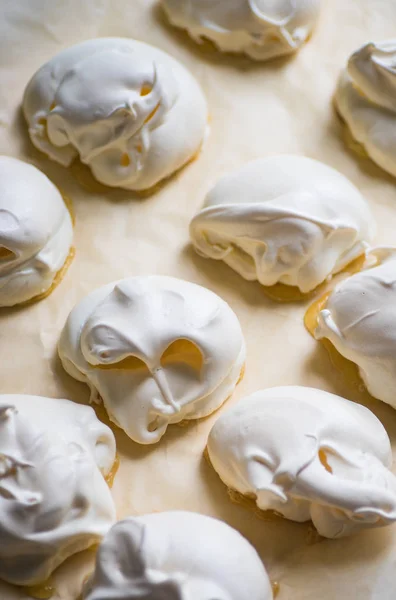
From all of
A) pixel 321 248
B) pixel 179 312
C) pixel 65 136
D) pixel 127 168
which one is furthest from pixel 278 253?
pixel 65 136

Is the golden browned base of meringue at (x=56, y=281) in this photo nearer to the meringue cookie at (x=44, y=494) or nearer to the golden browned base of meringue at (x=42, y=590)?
the meringue cookie at (x=44, y=494)

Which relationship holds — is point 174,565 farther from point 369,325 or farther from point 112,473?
point 369,325

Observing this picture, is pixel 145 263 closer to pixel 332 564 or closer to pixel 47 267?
pixel 47 267

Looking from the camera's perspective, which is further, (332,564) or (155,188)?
(155,188)

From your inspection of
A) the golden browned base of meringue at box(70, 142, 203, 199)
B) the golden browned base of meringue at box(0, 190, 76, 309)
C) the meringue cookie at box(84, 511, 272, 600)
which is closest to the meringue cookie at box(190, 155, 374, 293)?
the golden browned base of meringue at box(70, 142, 203, 199)

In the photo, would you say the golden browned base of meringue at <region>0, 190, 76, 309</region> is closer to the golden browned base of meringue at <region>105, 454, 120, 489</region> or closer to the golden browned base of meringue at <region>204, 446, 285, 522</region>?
the golden browned base of meringue at <region>105, 454, 120, 489</region>

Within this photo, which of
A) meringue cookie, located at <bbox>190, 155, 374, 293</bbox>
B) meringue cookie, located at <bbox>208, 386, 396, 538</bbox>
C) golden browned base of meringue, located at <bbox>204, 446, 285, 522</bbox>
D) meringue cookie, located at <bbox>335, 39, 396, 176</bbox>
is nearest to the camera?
meringue cookie, located at <bbox>208, 386, 396, 538</bbox>

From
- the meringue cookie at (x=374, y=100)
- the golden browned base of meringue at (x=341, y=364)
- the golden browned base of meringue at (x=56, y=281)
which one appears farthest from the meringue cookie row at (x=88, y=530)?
the meringue cookie at (x=374, y=100)
